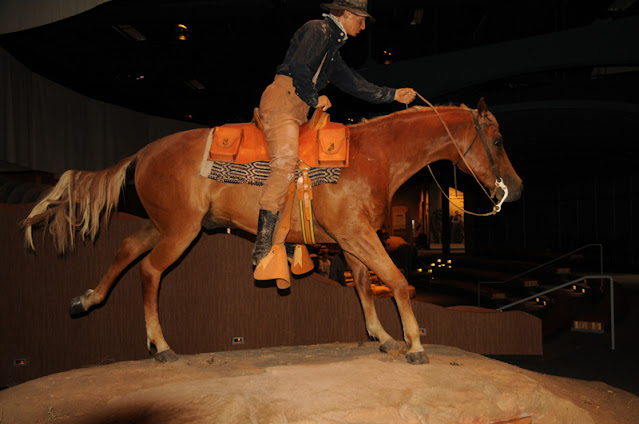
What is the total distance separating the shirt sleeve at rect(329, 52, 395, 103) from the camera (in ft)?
11.8

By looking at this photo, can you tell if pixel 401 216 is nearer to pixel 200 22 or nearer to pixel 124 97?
pixel 124 97

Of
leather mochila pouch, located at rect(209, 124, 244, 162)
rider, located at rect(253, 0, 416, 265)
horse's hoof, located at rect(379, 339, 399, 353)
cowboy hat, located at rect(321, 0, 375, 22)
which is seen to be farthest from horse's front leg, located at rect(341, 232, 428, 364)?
cowboy hat, located at rect(321, 0, 375, 22)

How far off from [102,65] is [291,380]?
7.65m

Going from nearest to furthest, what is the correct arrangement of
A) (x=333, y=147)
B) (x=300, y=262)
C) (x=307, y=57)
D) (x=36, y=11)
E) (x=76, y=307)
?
(x=307, y=57) → (x=333, y=147) → (x=76, y=307) → (x=300, y=262) → (x=36, y=11)

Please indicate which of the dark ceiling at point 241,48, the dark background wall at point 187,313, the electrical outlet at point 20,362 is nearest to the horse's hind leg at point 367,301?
the dark background wall at point 187,313

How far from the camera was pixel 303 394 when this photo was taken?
2.67m

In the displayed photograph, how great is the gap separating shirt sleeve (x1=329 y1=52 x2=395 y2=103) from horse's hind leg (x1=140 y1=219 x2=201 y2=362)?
1568mm

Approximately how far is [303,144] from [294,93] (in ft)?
1.24

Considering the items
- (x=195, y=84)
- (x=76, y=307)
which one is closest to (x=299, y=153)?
(x=76, y=307)

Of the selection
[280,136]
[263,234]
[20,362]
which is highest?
[280,136]

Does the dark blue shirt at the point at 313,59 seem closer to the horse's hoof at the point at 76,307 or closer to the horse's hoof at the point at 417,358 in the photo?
the horse's hoof at the point at 417,358

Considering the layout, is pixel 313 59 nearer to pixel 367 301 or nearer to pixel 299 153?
pixel 299 153

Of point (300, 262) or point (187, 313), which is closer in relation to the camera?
point (300, 262)

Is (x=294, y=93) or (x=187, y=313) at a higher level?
(x=294, y=93)
